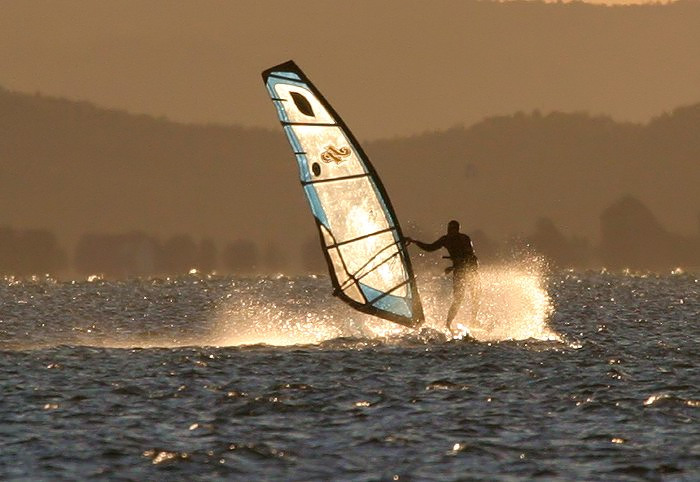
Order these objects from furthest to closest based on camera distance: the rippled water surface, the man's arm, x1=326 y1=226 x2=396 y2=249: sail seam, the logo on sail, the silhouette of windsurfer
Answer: x1=326 y1=226 x2=396 y2=249: sail seam, the silhouette of windsurfer, the logo on sail, the man's arm, the rippled water surface

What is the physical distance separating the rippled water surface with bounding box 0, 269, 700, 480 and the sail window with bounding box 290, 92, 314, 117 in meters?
4.34

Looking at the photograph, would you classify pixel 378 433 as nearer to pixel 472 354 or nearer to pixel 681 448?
pixel 681 448

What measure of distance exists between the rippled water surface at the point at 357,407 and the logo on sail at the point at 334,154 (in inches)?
137

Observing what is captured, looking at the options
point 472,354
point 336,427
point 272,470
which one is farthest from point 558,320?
point 272,470

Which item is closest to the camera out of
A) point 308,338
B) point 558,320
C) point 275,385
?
point 275,385

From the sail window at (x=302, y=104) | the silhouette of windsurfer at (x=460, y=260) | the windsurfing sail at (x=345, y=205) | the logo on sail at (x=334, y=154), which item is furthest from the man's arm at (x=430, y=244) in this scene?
the sail window at (x=302, y=104)

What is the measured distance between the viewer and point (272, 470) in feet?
47.2

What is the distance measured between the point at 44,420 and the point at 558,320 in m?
27.3

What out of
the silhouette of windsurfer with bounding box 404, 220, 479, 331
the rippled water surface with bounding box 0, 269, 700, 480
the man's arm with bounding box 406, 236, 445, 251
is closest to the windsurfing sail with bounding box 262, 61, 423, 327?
the man's arm with bounding box 406, 236, 445, 251

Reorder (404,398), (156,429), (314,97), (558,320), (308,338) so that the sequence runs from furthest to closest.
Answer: (558,320) → (308,338) → (314,97) → (404,398) → (156,429)

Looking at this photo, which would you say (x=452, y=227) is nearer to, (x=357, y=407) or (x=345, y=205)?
(x=345, y=205)

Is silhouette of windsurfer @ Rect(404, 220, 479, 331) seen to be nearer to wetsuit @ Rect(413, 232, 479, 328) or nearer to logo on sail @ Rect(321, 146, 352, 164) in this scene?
wetsuit @ Rect(413, 232, 479, 328)

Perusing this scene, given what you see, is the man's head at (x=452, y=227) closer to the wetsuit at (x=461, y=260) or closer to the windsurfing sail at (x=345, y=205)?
the wetsuit at (x=461, y=260)

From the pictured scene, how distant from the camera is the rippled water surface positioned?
1470 cm
